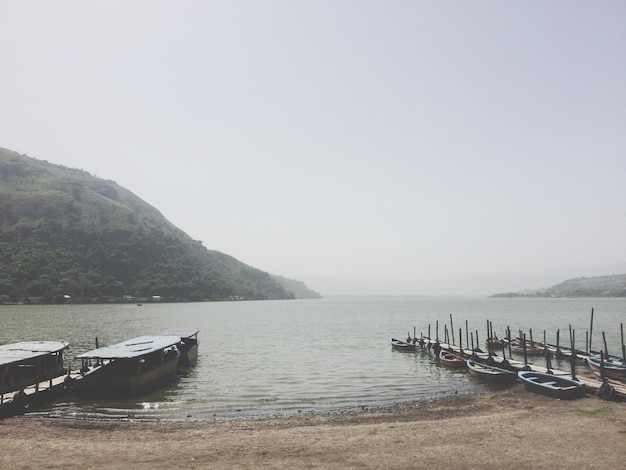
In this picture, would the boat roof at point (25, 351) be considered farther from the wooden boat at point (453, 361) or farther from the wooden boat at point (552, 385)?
the wooden boat at point (453, 361)

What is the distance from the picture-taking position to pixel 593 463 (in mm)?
13953

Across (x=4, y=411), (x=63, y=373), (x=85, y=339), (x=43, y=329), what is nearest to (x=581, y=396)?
(x=4, y=411)

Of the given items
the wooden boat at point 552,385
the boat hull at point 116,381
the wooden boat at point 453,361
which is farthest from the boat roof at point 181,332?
the wooden boat at point 552,385

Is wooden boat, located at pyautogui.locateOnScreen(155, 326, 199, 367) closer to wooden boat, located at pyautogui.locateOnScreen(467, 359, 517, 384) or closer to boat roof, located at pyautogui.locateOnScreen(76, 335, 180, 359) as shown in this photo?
boat roof, located at pyautogui.locateOnScreen(76, 335, 180, 359)

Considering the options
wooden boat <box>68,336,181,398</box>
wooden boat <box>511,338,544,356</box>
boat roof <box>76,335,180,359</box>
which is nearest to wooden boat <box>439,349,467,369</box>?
wooden boat <box>511,338,544,356</box>

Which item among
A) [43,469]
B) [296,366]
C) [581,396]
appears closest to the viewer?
[43,469]

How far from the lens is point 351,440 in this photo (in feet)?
56.0

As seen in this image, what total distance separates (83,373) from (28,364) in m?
4.79

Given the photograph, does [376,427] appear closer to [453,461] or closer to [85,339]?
[453,461]

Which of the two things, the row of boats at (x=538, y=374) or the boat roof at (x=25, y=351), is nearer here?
the row of boats at (x=538, y=374)

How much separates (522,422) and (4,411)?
2775 cm

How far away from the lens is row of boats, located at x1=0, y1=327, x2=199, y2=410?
25.3 m

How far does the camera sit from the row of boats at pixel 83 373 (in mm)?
25252

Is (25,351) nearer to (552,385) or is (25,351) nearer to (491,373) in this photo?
(491,373)
